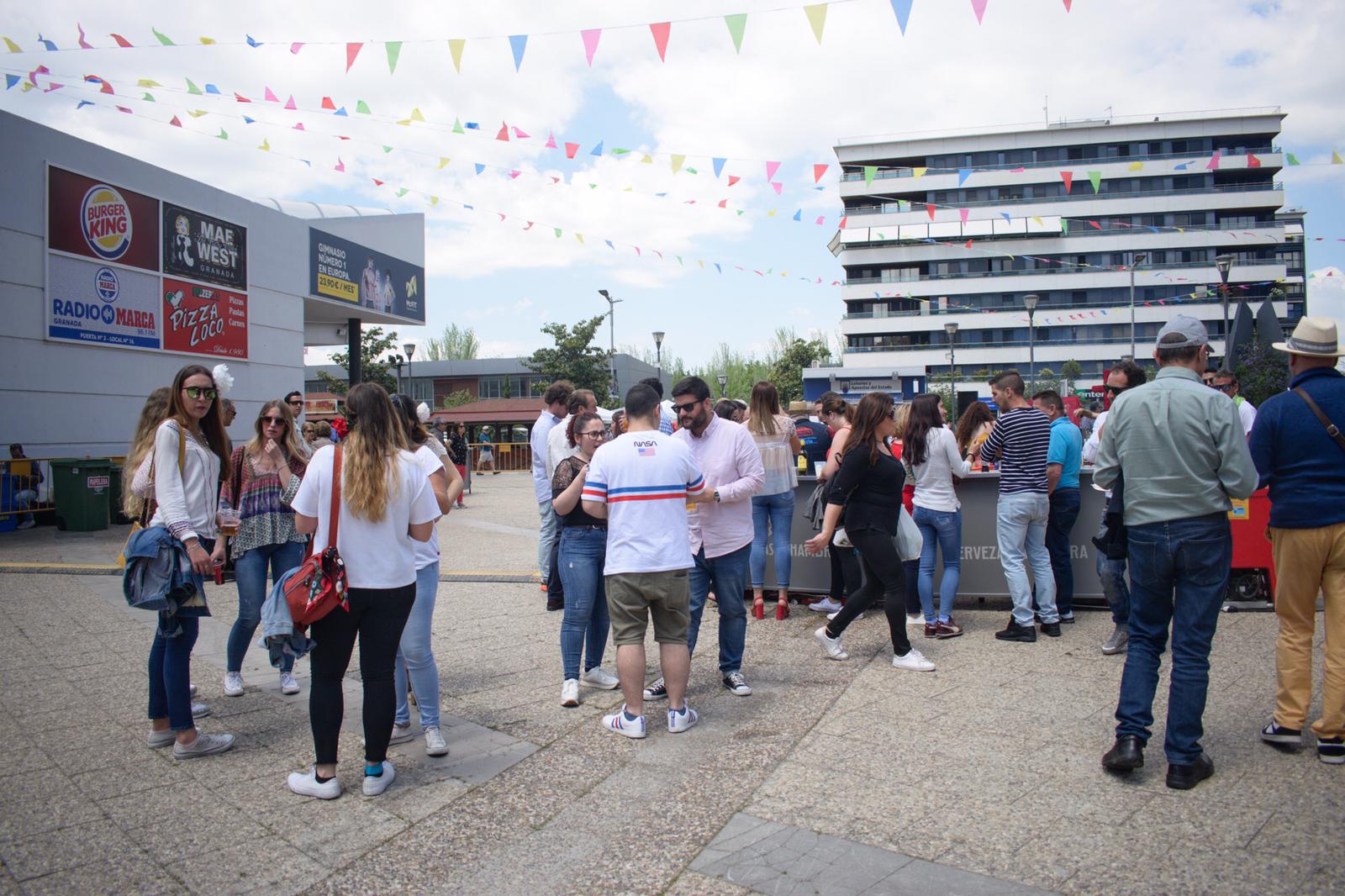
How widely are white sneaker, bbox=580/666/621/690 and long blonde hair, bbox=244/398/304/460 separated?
2213 millimetres

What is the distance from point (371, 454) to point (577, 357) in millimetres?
39084

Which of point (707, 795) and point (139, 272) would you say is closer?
point (707, 795)

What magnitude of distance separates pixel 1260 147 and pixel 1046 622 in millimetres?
77042

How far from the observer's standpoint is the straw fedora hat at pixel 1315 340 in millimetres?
3941

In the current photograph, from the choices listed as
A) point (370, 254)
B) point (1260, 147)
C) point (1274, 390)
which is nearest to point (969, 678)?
point (1274, 390)

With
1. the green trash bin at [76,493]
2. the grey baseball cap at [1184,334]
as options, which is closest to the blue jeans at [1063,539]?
the grey baseball cap at [1184,334]

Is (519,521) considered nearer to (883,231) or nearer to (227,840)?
(227,840)

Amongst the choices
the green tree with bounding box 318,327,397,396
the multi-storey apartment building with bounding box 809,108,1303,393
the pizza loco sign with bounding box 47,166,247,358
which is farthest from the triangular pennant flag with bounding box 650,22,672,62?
the multi-storey apartment building with bounding box 809,108,1303,393

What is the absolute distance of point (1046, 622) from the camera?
20.6 feet

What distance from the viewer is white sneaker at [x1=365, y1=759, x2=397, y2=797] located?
3686 millimetres

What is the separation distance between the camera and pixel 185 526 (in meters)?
4.11

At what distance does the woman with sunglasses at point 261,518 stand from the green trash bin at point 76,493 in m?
10.8

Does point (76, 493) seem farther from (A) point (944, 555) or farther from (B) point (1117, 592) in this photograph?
(B) point (1117, 592)

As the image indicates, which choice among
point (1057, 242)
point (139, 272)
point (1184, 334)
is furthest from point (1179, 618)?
point (1057, 242)
